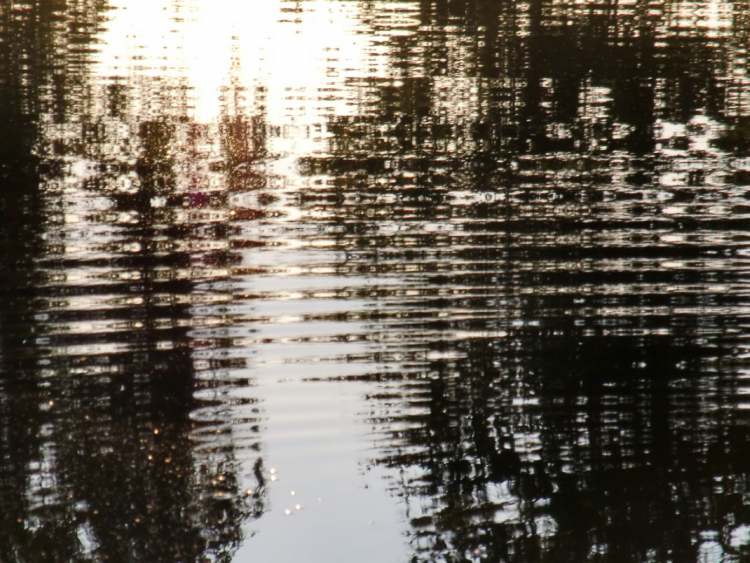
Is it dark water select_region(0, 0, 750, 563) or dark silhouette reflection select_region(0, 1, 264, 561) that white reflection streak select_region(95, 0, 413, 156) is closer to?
dark water select_region(0, 0, 750, 563)

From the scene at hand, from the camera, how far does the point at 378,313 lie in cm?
443

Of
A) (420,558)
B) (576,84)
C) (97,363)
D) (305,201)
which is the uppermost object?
(576,84)

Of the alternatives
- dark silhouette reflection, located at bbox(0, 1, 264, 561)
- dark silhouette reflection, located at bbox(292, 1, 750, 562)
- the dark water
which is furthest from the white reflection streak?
dark silhouette reflection, located at bbox(0, 1, 264, 561)

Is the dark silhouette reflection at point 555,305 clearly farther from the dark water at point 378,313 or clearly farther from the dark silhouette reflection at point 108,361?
the dark silhouette reflection at point 108,361

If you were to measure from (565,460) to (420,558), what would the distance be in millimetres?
715

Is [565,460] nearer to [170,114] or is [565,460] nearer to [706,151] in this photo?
[706,151]

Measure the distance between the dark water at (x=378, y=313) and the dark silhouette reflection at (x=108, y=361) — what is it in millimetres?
12

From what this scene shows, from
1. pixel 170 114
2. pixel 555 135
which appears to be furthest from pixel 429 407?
pixel 170 114

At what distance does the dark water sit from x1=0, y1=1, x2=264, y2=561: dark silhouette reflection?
1 centimetres

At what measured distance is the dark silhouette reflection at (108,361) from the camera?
123 inches

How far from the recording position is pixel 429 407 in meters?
3.80

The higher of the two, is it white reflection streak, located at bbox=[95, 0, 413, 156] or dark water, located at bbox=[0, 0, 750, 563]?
white reflection streak, located at bbox=[95, 0, 413, 156]

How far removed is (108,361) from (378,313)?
1.06 m

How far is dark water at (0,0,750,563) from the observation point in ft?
10.6
